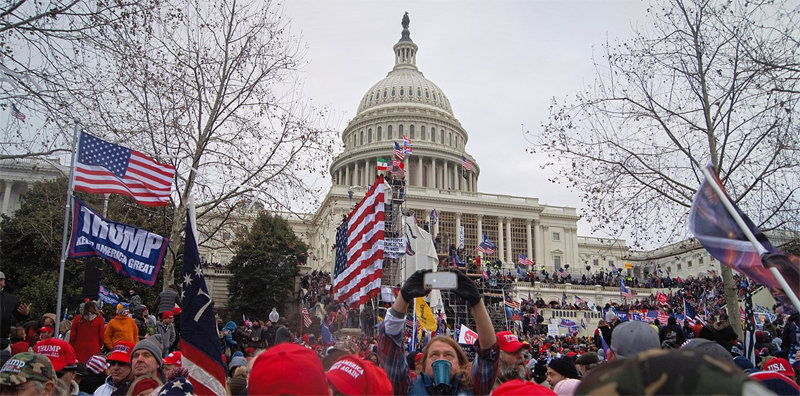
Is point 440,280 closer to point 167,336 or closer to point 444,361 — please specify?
point 444,361

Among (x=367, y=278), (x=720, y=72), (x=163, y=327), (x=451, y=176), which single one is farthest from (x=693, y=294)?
(x=451, y=176)

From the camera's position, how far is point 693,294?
38.8 meters

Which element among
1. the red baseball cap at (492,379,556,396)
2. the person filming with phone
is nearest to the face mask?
the person filming with phone

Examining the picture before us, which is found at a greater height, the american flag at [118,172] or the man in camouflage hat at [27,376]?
the american flag at [118,172]

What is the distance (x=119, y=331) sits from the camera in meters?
8.39

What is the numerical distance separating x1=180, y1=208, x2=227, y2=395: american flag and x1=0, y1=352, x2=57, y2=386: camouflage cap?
811 mm

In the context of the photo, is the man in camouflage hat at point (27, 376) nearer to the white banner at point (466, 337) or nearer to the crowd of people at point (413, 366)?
the crowd of people at point (413, 366)

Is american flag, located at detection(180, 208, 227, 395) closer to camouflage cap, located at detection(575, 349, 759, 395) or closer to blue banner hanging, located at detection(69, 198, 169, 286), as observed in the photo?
camouflage cap, located at detection(575, 349, 759, 395)

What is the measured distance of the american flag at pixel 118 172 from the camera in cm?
902

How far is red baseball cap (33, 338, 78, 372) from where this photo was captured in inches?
189

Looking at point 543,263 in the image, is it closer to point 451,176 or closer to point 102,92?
point 451,176

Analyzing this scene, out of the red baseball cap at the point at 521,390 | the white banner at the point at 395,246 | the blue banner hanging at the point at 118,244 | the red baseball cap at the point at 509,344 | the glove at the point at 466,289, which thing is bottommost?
the red baseball cap at the point at 521,390

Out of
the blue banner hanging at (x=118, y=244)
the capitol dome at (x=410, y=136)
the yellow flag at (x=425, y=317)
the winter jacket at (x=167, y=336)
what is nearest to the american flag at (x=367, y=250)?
the yellow flag at (x=425, y=317)

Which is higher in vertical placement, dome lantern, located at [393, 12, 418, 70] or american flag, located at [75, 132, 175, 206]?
dome lantern, located at [393, 12, 418, 70]
